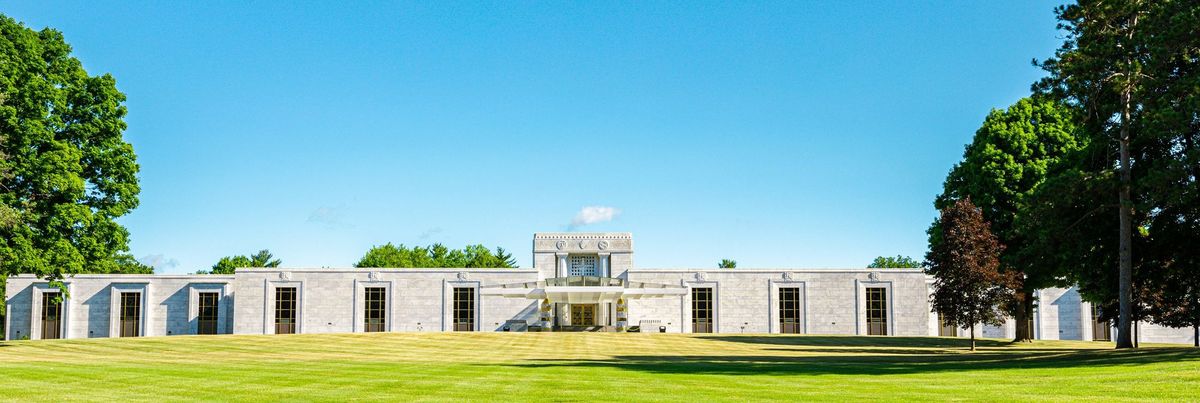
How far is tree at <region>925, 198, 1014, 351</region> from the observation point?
37688mm

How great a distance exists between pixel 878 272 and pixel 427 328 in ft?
A: 89.3

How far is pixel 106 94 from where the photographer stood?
122ft

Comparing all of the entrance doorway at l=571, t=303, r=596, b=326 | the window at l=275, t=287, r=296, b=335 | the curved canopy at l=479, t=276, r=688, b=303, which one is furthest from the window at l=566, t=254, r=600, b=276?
the window at l=275, t=287, r=296, b=335

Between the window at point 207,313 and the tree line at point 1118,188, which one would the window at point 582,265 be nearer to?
the window at point 207,313

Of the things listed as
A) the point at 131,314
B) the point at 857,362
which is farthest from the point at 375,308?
the point at 857,362

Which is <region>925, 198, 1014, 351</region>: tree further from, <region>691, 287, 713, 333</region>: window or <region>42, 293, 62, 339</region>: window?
<region>42, 293, 62, 339</region>: window

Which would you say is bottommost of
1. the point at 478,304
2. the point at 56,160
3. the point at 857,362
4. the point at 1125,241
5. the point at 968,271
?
the point at 857,362

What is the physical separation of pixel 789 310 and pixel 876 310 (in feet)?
17.0

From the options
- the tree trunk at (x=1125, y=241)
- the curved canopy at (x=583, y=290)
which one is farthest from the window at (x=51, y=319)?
the tree trunk at (x=1125, y=241)

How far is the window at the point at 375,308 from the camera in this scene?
5978 centimetres

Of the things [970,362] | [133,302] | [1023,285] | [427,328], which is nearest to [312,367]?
[970,362]

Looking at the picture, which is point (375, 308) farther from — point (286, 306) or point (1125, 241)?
point (1125, 241)

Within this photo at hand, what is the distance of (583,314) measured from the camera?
201ft

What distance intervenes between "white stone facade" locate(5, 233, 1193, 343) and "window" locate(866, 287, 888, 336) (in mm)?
84
